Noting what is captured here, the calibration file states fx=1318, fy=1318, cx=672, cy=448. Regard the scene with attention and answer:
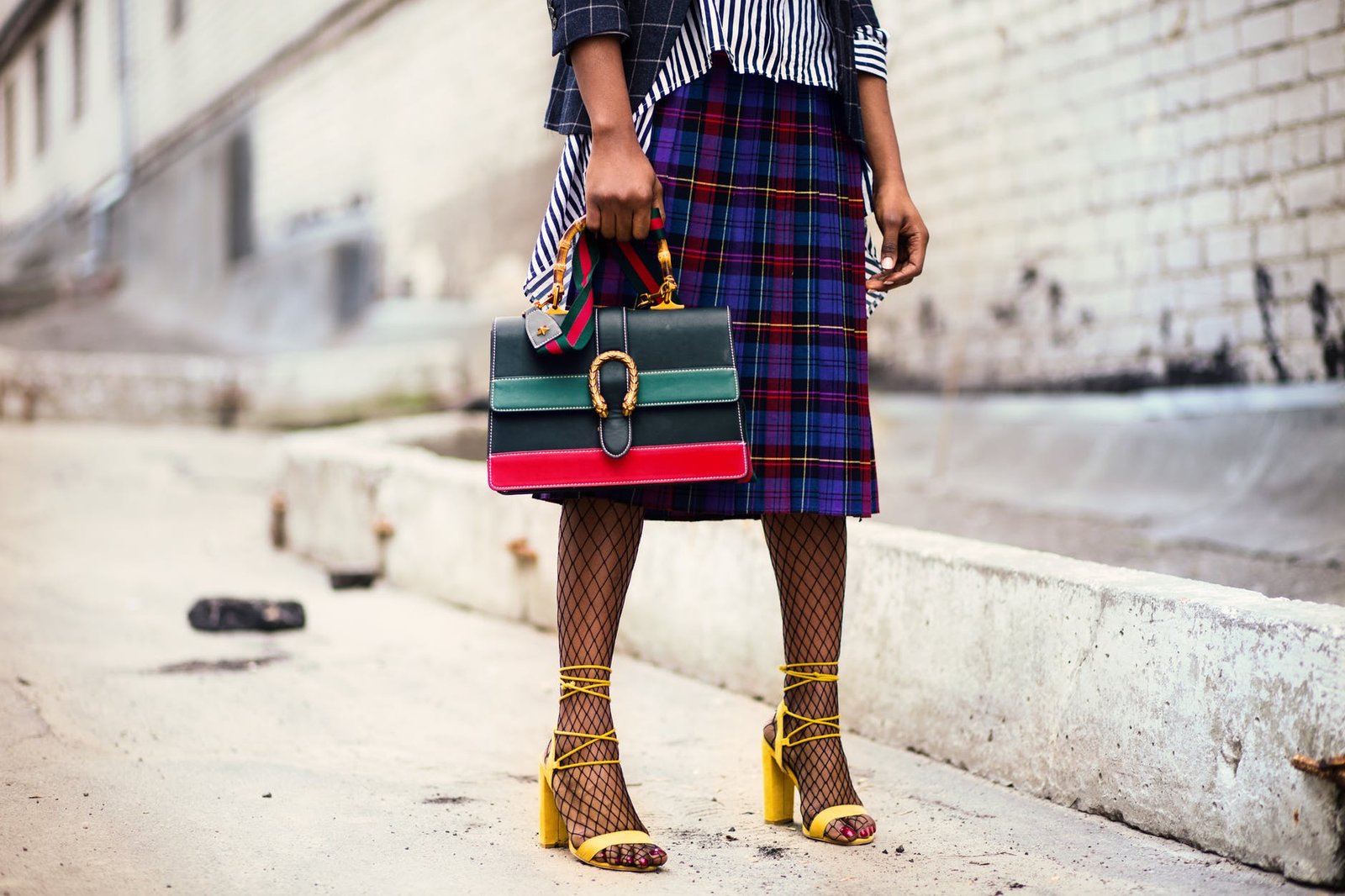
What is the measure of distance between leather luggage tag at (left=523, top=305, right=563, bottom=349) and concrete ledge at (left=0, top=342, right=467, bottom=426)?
24.8 ft

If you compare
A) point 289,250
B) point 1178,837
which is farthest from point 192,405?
point 1178,837

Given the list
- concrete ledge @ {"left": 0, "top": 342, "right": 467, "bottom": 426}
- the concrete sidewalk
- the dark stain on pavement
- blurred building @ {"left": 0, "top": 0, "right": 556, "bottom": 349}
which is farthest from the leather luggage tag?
blurred building @ {"left": 0, "top": 0, "right": 556, "bottom": 349}

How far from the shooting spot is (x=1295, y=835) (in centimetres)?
176

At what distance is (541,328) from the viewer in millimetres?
1732

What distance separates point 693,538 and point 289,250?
529 inches

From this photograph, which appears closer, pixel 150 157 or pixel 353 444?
pixel 353 444

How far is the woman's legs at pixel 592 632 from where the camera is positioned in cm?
182

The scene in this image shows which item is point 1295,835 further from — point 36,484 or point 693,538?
point 36,484

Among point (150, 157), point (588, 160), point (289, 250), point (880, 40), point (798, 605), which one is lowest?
point (798, 605)

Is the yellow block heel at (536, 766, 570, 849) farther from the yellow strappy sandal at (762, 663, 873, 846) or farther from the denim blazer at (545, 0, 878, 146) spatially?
the denim blazer at (545, 0, 878, 146)

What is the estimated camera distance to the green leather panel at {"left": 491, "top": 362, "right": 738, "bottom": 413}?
5.74 ft

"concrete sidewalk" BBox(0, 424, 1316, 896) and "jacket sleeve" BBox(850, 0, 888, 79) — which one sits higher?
"jacket sleeve" BBox(850, 0, 888, 79)

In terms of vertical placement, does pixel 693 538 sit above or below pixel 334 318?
below

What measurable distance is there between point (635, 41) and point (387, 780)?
4.23 feet
